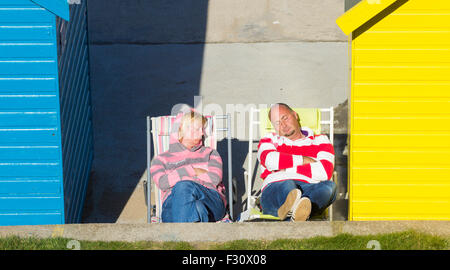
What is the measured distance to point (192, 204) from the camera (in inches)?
240

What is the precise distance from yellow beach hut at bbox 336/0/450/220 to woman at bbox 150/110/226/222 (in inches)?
44.1

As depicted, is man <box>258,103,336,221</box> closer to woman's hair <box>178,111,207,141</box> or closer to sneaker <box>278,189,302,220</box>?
sneaker <box>278,189,302,220</box>

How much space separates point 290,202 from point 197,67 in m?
4.78

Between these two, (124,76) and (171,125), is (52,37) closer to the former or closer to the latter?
(171,125)

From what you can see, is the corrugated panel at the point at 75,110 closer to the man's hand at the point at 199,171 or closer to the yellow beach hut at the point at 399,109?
the man's hand at the point at 199,171

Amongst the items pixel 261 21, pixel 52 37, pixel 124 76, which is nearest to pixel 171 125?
pixel 52 37

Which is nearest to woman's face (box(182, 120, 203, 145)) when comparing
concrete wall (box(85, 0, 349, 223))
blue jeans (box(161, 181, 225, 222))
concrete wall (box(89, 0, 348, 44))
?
blue jeans (box(161, 181, 225, 222))

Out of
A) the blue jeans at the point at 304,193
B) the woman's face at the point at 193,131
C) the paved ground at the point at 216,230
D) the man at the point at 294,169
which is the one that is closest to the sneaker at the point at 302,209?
the man at the point at 294,169

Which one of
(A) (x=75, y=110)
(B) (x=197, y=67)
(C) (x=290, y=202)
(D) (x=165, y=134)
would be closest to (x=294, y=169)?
(C) (x=290, y=202)

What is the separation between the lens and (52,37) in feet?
19.9

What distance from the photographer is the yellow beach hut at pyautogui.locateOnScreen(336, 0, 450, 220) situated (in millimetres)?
5871

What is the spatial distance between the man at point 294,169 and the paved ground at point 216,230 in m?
0.42

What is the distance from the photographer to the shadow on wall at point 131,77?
8.12 meters
